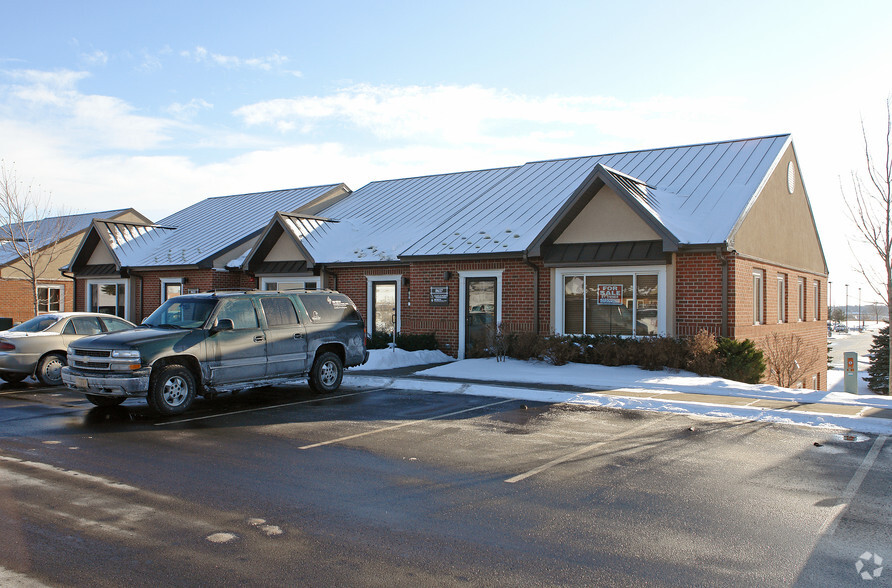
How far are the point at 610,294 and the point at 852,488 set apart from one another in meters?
10.2

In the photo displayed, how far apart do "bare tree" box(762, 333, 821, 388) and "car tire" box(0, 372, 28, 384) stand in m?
17.1

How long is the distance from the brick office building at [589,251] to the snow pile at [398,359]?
75 centimetres

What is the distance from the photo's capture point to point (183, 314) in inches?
470

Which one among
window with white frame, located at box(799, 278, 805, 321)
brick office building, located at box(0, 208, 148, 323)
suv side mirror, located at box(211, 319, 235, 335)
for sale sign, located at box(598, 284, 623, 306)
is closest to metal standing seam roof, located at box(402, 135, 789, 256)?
for sale sign, located at box(598, 284, 623, 306)

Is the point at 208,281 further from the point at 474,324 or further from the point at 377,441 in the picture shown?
the point at 377,441

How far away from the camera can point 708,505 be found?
20.5ft

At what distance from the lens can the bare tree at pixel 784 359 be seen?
57.9 ft

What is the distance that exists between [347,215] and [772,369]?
606 inches

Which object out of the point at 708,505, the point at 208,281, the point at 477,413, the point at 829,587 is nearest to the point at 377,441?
the point at 477,413

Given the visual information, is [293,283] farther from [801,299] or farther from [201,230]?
[801,299]

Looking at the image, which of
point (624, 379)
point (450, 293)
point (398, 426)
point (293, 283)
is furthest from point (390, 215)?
point (398, 426)

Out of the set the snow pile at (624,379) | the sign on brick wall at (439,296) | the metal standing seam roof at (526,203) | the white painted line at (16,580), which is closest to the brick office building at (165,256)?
the metal standing seam roof at (526,203)

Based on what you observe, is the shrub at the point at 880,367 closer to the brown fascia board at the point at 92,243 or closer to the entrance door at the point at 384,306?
the entrance door at the point at 384,306

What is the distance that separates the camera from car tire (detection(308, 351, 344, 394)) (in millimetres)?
13109
